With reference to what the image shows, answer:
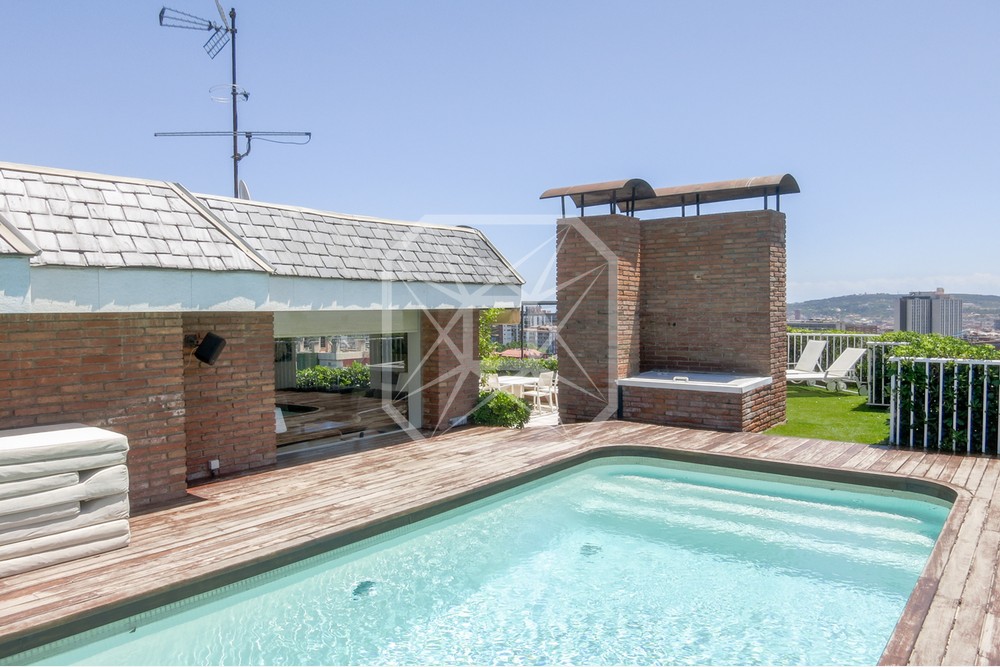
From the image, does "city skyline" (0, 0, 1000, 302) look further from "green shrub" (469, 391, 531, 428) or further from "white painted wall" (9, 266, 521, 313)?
"white painted wall" (9, 266, 521, 313)

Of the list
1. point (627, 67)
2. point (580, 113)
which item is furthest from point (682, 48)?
point (580, 113)

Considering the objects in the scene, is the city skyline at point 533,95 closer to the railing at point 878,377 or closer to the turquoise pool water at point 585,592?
the railing at point 878,377

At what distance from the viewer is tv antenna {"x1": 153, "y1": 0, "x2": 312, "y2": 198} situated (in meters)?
17.0

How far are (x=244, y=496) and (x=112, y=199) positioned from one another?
3384 millimetres

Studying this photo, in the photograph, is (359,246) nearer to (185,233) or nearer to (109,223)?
(185,233)

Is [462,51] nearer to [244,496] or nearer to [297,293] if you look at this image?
[297,293]

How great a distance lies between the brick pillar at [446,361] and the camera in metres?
10.8

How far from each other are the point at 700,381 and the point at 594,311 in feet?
7.36

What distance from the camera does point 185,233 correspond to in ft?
21.9

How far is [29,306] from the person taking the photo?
17.0ft

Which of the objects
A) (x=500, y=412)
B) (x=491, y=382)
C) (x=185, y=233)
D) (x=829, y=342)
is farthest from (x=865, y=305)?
(x=185, y=233)

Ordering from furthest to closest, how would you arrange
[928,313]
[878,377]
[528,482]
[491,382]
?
[928,313] < [491,382] < [878,377] < [528,482]

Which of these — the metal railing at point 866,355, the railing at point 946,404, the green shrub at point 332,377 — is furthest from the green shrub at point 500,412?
the metal railing at point 866,355

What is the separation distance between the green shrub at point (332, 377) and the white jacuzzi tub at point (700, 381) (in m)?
5.60
